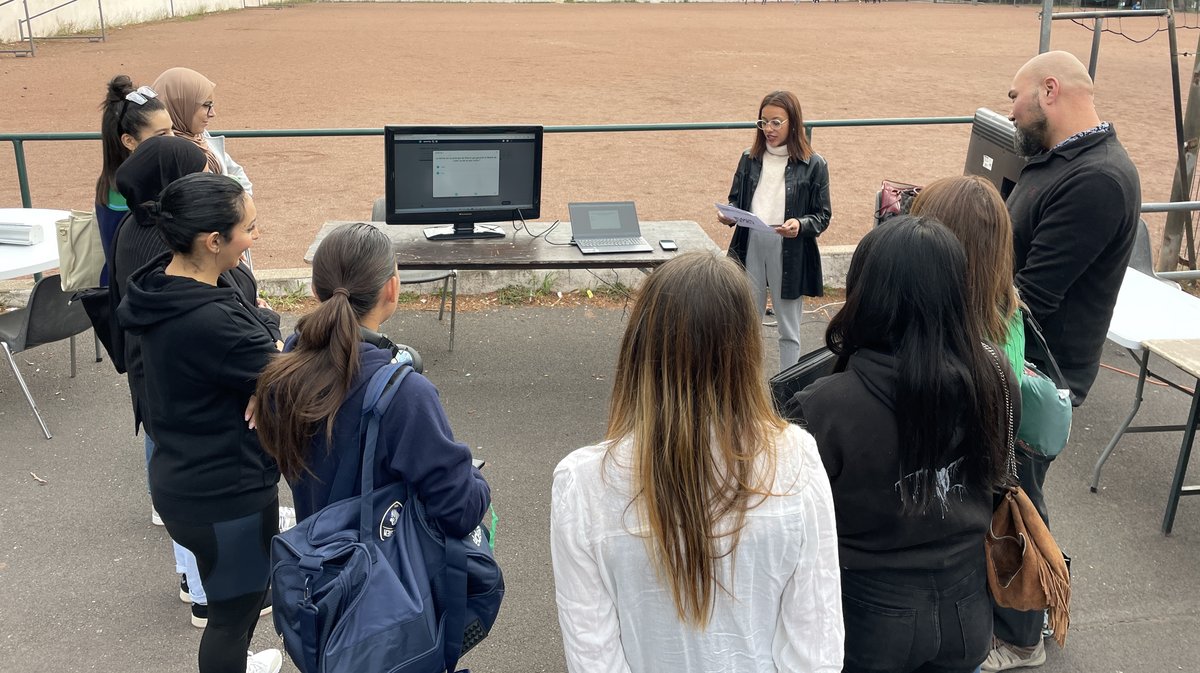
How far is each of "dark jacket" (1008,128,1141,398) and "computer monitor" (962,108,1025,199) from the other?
69 cm

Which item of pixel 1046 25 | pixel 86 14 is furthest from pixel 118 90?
pixel 86 14

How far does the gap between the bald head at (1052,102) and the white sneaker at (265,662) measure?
135 inches

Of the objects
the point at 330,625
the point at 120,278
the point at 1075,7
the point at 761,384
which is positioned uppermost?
the point at 1075,7

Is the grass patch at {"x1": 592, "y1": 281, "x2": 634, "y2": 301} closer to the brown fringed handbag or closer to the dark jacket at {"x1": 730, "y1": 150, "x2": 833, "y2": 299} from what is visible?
the dark jacket at {"x1": 730, "y1": 150, "x2": 833, "y2": 299}

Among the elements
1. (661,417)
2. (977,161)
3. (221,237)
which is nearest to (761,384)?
(661,417)

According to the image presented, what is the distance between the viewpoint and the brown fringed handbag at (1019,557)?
7.77 ft

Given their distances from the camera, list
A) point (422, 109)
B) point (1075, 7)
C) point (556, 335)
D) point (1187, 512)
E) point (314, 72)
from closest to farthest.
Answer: point (1187, 512), point (556, 335), point (422, 109), point (314, 72), point (1075, 7)

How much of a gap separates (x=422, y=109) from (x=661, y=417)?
17442 mm

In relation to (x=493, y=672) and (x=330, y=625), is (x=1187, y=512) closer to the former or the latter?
(x=493, y=672)

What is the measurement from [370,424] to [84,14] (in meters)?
38.9

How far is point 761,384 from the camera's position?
68.2 inches

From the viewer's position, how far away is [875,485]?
2029 mm

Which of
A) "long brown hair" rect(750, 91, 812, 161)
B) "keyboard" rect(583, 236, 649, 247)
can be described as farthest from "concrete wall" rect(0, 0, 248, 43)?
"long brown hair" rect(750, 91, 812, 161)

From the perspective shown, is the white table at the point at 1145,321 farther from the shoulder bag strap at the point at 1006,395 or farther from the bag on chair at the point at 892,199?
the shoulder bag strap at the point at 1006,395
